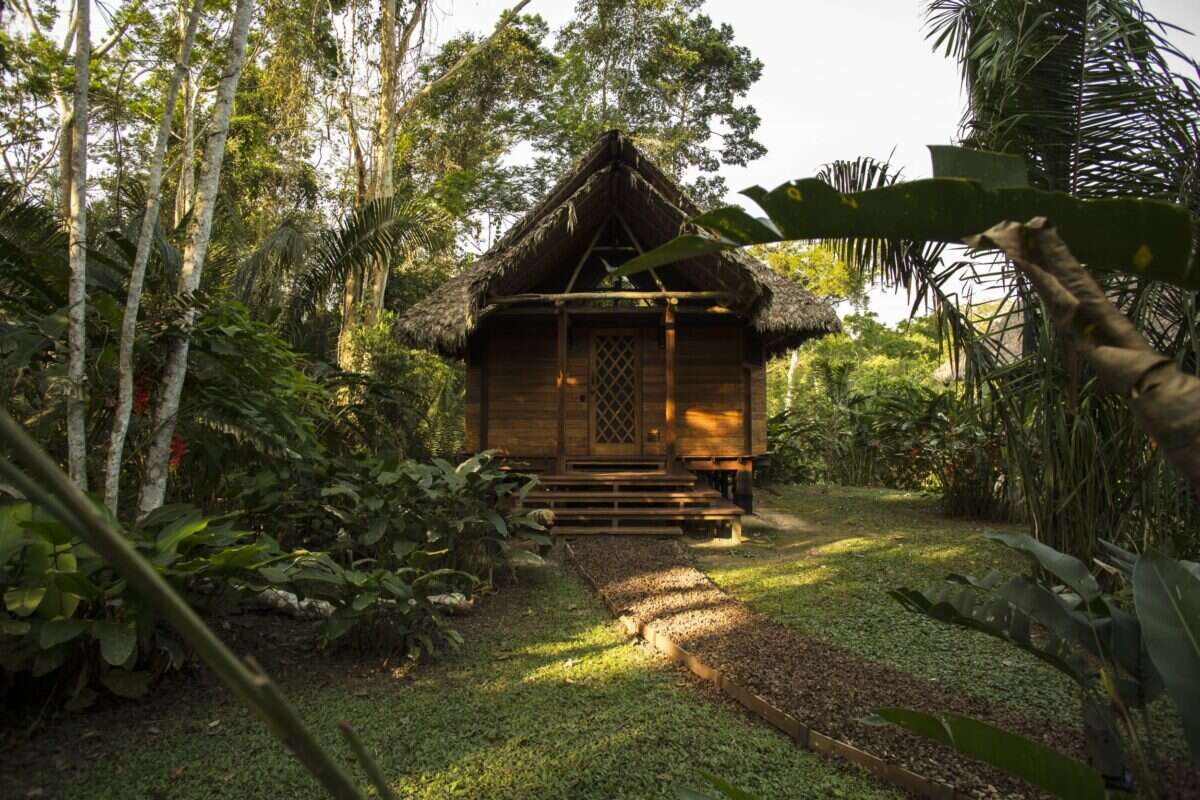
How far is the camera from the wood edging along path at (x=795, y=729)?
253cm

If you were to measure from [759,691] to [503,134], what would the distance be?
58.0 feet

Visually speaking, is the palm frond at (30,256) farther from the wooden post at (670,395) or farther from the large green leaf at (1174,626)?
the wooden post at (670,395)

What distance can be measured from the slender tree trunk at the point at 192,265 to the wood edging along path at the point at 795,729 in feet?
8.88

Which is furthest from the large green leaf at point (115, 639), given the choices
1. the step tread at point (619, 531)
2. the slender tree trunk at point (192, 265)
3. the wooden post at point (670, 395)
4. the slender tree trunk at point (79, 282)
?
the wooden post at point (670, 395)

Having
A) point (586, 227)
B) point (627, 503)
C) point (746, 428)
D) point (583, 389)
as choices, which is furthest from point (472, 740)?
point (586, 227)

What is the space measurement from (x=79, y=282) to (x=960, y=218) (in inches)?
148

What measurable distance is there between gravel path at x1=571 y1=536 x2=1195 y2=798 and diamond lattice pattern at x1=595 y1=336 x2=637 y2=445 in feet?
12.3

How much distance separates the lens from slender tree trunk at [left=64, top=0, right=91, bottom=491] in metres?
3.36

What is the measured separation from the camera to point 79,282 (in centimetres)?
346

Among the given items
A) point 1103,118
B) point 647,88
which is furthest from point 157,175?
point 647,88

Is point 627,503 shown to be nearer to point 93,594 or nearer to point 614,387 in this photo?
point 614,387

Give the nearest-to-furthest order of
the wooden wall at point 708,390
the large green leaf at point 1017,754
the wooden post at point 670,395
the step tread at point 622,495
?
the large green leaf at point 1017,754, the step tread at point 622,495, the wooden post at point 670,395, the wooden wall at point 708,390

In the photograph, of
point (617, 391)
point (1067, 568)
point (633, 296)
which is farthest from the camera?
point (617, 391)

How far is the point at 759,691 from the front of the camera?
340 centimetres
